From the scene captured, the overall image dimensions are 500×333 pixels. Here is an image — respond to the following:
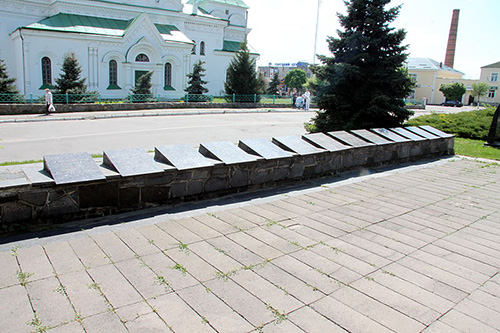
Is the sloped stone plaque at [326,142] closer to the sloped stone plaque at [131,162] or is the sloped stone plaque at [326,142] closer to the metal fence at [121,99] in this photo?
the sloped stone plaque at [131,162]

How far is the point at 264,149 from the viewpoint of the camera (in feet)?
20.9

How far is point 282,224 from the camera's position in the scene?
4.71 metres

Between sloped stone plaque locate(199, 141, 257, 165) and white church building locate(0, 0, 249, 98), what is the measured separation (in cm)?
2643

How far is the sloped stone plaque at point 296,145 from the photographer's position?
674cm

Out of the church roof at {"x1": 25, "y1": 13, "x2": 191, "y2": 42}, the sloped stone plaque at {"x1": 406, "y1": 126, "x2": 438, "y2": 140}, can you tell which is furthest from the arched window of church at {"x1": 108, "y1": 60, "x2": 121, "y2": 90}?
the sloped stone plaque at {"x1": 406, "y1": 126, "x2": 438, "y2": 140}

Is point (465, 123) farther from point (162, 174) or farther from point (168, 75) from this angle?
point (168, 75)

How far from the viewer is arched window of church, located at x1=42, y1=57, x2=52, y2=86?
28.1 m

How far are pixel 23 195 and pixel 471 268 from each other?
4668mm

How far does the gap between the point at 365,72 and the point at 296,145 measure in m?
6.96

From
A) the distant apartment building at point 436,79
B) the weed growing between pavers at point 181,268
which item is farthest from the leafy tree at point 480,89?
the weed growing between pavers at point 181,268

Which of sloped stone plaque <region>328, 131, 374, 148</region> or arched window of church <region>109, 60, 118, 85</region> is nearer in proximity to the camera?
sloped stone plaque <region>328, 131, 374, 148</region>

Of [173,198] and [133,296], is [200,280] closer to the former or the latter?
[133,296]

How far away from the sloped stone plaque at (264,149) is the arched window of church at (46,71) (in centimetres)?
2717

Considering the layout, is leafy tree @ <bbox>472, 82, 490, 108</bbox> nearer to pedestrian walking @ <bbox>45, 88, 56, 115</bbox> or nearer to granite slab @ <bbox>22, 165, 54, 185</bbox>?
pedestrian walking @ <bbox>45, 88, 56, 115</bbox>
